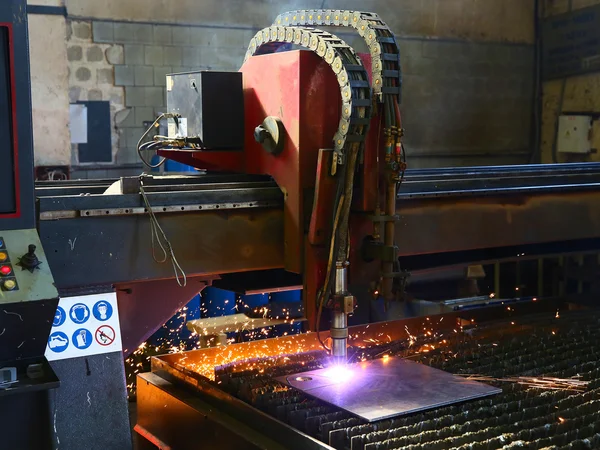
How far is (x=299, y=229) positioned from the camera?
6.94 feet

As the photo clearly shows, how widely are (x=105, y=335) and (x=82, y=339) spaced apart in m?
0.06

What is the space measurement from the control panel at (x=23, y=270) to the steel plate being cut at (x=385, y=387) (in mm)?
682

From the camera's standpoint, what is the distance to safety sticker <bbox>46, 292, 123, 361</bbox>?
186 cm

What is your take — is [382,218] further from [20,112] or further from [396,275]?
[20,112]

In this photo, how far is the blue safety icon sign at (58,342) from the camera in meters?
1.85

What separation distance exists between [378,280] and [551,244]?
1.13 m

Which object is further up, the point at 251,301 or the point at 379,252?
the point at 379,252

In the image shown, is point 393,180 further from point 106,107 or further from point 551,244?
point 106,107

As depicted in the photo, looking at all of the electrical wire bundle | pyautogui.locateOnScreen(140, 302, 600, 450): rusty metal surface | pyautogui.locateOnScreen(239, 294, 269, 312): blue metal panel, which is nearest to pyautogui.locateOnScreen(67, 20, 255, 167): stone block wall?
pyautogui.locateOnScreen(239, 294, 269, 312): blue metal panel

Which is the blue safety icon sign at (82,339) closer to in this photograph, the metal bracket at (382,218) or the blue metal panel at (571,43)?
the metal bracket at (382,218)

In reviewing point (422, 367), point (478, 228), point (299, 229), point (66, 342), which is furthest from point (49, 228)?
point (478, 228)

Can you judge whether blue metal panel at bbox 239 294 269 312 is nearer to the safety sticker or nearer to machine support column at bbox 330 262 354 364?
machine support column at bbox 330 262 354 364

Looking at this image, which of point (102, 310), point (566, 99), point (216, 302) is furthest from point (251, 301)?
point (566, 99)

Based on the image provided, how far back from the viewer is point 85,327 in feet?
6.25
